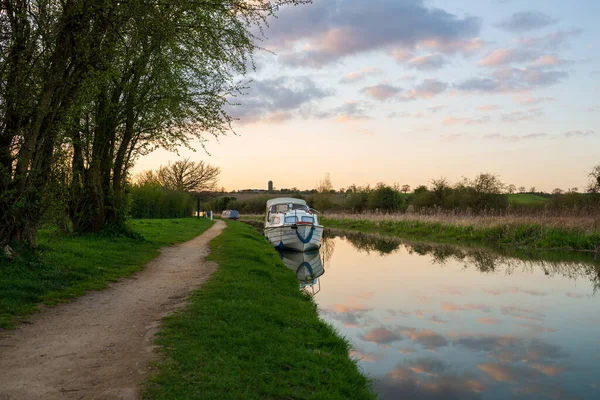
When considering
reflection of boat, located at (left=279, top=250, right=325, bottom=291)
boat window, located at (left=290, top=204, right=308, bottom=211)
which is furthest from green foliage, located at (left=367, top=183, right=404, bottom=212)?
reflection of boat, located at (left=279, top=250, right=325, bottom=291)

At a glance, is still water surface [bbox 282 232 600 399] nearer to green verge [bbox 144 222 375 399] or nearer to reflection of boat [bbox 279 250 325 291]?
reflection of boat [bbox 279 250 325 291]

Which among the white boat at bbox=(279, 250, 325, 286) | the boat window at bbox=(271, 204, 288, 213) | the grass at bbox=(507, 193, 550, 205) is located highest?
the grass at bbox=(507, 193, 550, 205)

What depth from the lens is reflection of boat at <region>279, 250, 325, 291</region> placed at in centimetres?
1435

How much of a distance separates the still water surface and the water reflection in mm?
18

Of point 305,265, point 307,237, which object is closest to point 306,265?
point 305,265

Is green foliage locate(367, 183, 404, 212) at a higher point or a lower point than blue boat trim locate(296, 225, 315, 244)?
higher

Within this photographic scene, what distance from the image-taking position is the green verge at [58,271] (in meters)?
7.12

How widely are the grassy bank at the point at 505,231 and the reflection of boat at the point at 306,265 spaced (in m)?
10.2

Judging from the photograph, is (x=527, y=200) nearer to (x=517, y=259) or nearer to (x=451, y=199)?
(x=451, y=199)

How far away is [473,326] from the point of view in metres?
8.51

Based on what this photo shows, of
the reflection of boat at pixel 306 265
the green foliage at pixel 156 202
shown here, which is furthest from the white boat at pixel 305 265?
the green foliage at pixel 156 202

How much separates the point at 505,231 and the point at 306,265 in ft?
42.2

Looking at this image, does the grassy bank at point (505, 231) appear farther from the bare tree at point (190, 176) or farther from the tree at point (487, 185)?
the bare tree at point (190, 176)

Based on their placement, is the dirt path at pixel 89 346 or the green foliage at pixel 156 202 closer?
the dirt path at pixel 89 346
